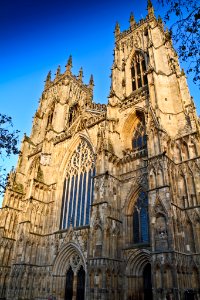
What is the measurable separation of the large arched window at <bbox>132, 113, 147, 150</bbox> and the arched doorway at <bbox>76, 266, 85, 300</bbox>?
10656mm

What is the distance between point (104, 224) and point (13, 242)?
13064mm

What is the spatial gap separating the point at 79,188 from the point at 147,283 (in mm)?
10060

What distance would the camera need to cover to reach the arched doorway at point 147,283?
1628 centimetres

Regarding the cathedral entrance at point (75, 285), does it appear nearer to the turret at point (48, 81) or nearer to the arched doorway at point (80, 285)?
the arched doorway at point (80, 285)

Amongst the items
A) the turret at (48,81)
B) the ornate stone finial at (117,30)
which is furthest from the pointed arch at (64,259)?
the turret at (48,81)

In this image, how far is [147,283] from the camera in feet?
54.4

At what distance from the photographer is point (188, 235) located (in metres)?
15.6

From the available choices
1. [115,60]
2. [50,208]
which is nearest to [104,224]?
[50,208]

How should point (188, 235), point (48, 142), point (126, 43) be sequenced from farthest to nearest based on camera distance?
point (126, 43), point (48, 142), point (188, 235)

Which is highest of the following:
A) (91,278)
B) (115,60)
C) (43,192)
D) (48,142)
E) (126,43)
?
(126,43)

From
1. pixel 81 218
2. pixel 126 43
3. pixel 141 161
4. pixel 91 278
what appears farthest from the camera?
pixel 126 43

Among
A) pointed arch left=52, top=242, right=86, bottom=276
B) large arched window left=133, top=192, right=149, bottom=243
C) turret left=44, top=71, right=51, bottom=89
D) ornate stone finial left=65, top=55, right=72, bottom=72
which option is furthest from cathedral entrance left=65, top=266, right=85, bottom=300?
ornate stone finial left=65, top=55, right=72, bottom=72

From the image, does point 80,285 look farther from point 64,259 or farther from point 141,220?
point 141,220

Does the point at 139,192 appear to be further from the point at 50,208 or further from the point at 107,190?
the point at 50,208
